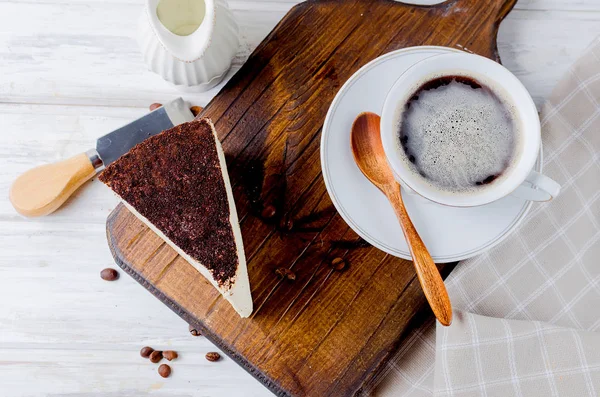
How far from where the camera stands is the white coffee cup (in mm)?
1139

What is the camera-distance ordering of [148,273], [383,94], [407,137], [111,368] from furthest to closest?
[111,368]
[148,273]
[383,94]
[407,137]

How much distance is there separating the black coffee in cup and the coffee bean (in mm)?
917

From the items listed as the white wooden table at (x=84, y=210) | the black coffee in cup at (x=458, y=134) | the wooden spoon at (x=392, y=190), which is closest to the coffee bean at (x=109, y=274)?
the white wooden table at (x=84, y=210)

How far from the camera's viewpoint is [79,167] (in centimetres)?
153

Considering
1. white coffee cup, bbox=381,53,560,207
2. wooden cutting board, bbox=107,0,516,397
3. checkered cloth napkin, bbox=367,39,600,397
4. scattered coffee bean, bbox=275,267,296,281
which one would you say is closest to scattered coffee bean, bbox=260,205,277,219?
wooden cutting board, bbox=107,0,516,397

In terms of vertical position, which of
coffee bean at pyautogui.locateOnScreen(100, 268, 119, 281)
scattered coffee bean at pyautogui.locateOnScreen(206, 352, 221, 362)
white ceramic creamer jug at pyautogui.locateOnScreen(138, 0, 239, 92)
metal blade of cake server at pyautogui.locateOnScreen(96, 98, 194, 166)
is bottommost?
scattered coffee bean at pyautogui.locateOnScreen(206, 352, 221, 362)

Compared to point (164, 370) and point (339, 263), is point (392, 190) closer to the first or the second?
point (339, 263)

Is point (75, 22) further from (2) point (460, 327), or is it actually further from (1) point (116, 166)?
(2) point (460, 327)

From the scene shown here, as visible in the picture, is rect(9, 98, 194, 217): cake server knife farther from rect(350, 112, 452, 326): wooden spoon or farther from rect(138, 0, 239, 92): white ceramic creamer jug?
rect(350, 112, 452, 326): wooden spoon

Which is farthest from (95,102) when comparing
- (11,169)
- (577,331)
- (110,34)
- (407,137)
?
(577,331)

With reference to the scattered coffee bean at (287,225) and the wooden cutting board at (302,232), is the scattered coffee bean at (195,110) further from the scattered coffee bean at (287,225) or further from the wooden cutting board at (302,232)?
the scattered coffee bean at (287,225)

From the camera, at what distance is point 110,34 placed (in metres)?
1.63

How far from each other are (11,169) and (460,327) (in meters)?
1.34

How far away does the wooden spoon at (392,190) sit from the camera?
1220mm
